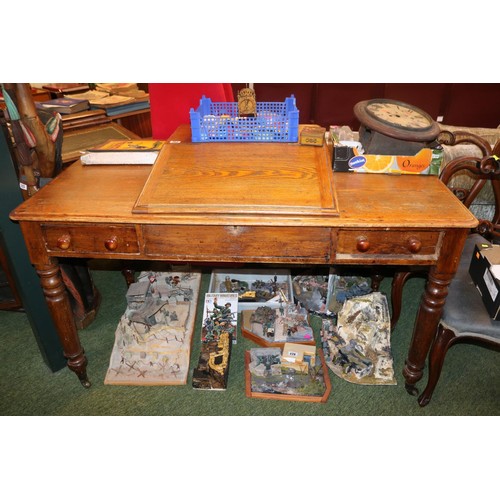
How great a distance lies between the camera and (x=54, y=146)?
6.11 feet

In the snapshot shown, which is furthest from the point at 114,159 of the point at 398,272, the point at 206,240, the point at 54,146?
the point at 398,272

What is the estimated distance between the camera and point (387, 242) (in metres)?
1.52

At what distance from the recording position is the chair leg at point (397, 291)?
6.93ft

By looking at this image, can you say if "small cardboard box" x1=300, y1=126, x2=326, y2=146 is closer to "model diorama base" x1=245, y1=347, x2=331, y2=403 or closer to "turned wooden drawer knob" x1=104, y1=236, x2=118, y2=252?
"turned wooden drawer knob" x1=104, y1=236, x2=118, y2=252

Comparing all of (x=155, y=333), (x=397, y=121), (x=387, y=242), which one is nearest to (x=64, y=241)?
(x=155, y=333)

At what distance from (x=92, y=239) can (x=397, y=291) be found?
1.58 metres

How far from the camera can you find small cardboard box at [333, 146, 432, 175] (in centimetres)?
172

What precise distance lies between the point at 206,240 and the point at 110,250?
1.30ft

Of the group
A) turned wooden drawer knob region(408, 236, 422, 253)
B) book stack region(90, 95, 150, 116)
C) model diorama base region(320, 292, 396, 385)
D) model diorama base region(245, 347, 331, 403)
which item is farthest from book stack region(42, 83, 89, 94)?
turned wooden drawer knob region(408, 236, 422, 253)

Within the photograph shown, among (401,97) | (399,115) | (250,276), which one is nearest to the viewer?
(399,115)

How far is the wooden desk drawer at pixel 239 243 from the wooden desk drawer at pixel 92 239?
7cm

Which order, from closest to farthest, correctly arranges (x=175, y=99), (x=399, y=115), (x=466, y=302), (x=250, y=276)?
1. (x=466, y=302)
2. (x=399, y=115)
3. (x=175, y=99)
4. (x=250, y=276)

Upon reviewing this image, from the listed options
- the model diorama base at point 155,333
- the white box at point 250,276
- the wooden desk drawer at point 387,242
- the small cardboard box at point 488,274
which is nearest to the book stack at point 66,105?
the model diorama base at point 155,333

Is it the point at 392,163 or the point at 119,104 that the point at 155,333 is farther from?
the point at 119,104
